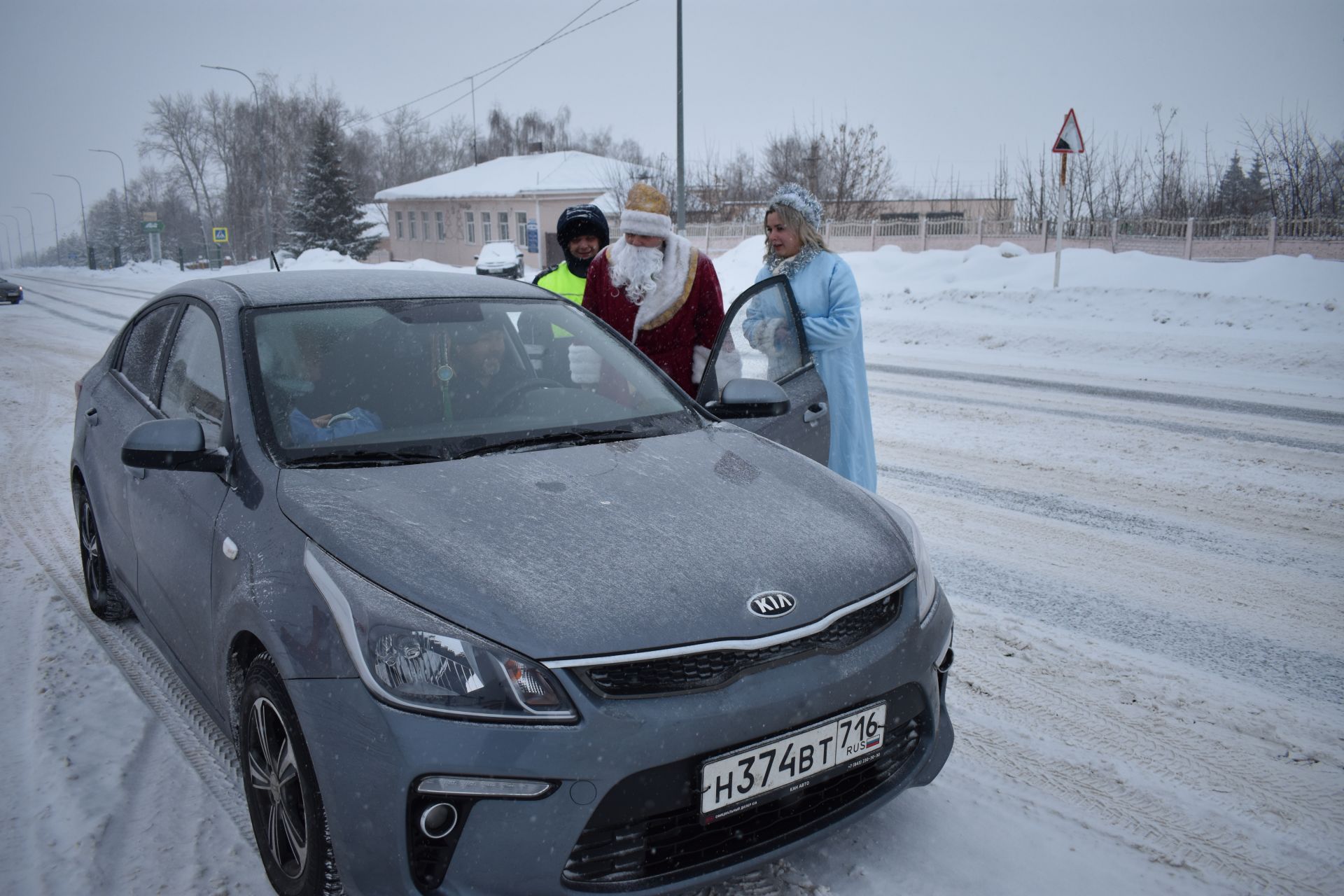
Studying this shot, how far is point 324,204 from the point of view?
46.8m

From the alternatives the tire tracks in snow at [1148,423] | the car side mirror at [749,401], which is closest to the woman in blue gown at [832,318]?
the car side mirror at [749,401]

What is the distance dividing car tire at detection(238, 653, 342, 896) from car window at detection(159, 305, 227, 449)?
0.83 meters

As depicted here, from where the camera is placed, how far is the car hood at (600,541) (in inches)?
75.3

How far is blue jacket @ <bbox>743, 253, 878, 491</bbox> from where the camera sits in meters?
4.27

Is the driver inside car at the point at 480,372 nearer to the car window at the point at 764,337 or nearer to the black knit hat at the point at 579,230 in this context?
the car window at the point at 764,337

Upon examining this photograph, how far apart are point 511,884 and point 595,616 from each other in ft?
1.75

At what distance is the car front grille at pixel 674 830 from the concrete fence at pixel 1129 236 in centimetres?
2026

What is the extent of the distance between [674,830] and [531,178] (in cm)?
4612

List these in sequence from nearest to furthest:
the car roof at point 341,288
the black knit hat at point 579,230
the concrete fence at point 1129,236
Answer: the car roof at point 341,288 → the black knit hat at point 579,230 → the concrete fence at point 1129,236

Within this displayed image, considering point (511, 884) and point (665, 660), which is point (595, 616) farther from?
point (511, 884)

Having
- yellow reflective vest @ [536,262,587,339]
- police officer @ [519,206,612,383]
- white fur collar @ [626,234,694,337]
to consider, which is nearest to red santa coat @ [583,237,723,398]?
white fur collar @ [626,234,694,337]

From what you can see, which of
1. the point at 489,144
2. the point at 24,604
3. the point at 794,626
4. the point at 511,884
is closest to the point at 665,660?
the point at 794,626

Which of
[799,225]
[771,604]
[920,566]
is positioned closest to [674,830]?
[771,604]

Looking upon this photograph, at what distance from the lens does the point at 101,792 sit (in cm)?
267
